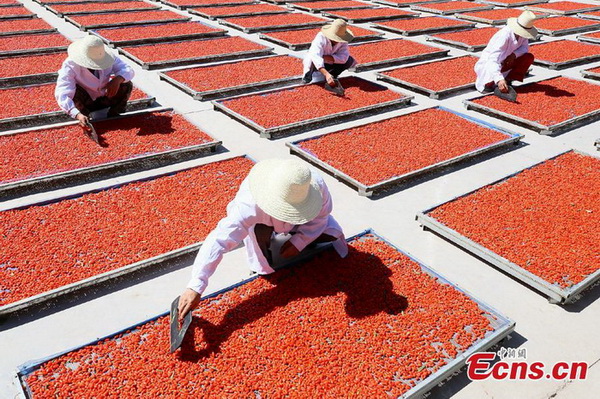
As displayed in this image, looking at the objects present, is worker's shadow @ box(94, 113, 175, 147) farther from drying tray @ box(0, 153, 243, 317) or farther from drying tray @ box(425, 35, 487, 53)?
drying tray @ box(425, 35, 487, 53)

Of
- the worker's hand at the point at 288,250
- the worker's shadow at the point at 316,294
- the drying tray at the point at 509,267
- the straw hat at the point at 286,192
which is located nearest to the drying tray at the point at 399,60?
the drying tray at the point at 509,267

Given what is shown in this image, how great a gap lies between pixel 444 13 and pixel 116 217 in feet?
44.6

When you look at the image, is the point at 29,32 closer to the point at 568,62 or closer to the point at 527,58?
the point at 527,58

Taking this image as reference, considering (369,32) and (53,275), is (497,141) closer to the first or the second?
(53,275)

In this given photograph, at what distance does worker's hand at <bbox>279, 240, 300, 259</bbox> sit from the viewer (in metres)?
3.50

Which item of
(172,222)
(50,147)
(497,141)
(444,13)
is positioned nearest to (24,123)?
(50,147)

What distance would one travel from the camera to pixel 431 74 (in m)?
8.65

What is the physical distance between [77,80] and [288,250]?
3.95 m

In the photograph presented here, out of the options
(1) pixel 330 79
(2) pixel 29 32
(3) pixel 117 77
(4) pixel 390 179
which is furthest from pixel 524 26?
(2) pixel 29 32

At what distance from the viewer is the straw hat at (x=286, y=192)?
2.85 m

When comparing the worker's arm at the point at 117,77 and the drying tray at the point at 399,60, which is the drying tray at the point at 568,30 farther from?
the worker's arm at the point at 117,77

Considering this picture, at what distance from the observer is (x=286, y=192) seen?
2857 millimetres

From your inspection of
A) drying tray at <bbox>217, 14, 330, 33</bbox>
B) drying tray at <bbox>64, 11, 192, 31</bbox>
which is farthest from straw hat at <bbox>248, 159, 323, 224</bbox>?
drying tray at <bbox>64, 11, 192, 31</bbox>

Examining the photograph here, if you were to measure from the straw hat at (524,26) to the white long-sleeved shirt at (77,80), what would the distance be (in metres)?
5.85
